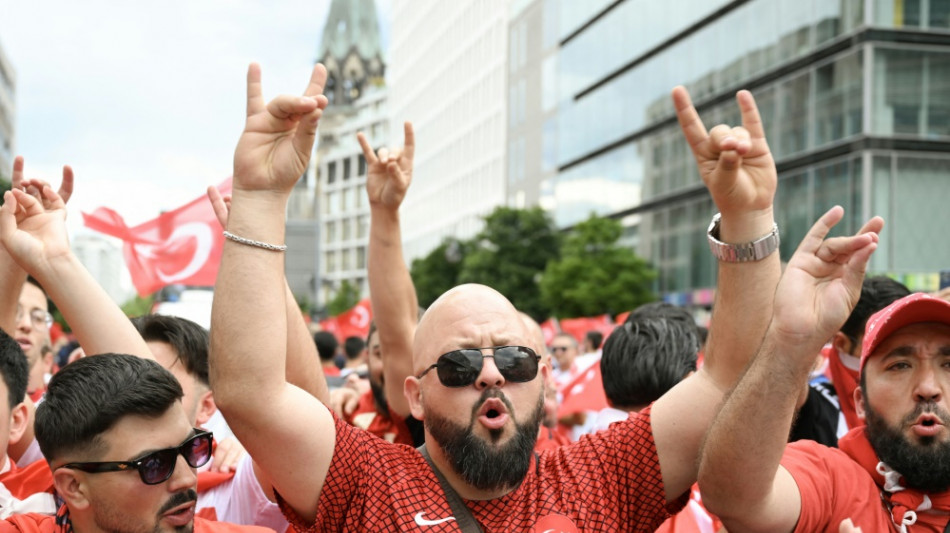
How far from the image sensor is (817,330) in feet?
8.49

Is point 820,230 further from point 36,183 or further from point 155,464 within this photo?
point 36,183

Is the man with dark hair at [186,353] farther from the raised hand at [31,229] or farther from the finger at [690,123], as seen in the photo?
the finger at [690,123]

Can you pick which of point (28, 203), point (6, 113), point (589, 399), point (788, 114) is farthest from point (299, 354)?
point (6, 113)

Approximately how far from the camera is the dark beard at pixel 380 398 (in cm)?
487

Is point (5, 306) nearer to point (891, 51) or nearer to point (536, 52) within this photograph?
point (891, 51)

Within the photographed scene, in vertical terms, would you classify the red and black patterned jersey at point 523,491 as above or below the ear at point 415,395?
below

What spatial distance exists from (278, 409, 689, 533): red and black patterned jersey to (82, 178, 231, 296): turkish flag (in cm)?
533

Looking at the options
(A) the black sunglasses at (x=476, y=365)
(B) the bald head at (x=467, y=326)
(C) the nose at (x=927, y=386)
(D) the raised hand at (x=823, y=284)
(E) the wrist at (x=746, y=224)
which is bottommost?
(C) the nose at (x=927, y=386)

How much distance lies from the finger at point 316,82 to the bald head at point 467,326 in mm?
669

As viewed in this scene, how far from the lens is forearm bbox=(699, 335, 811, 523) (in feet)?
8.50

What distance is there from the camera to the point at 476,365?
284cm

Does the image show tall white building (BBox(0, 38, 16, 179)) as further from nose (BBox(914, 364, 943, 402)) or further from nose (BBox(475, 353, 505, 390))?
nose (BBox(914, 364, 943, 402))

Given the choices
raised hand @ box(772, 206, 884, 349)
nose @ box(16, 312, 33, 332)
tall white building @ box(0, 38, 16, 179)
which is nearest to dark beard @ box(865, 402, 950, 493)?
raised hand @ box(772, 206, 884, 349)

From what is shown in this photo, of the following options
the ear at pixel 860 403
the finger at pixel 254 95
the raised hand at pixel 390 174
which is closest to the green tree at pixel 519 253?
the raised hand at pixel 390 174
